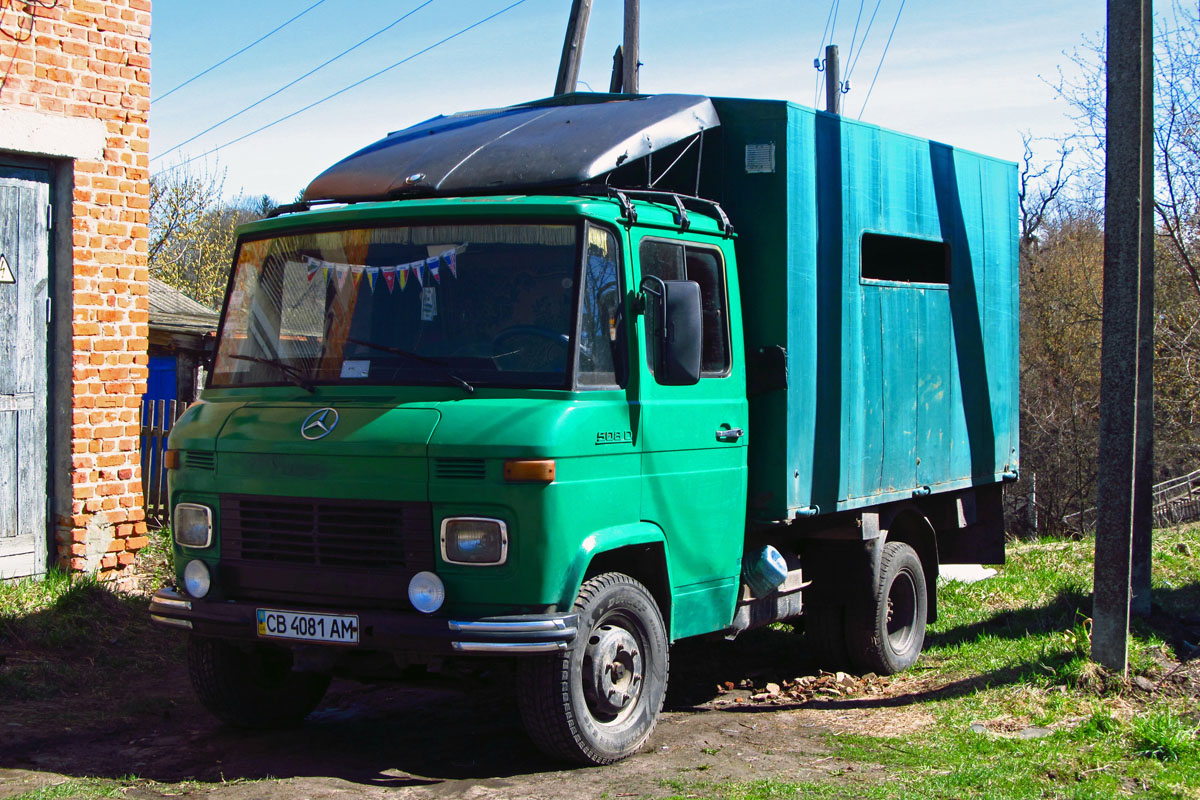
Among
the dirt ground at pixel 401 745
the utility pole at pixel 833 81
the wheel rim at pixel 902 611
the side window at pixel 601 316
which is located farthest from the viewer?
the utility pole at pixel 833 81

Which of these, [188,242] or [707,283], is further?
[188,242]

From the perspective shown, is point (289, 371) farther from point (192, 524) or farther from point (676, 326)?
point (676, 326)

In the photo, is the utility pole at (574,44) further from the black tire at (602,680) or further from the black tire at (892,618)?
the black tire at (602,680)

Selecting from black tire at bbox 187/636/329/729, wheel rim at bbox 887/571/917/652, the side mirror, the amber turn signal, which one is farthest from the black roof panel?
wheel rim at bbox 887/571/917/652

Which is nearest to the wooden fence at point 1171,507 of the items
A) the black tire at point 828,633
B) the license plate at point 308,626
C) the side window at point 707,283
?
the black tire at point 828,633

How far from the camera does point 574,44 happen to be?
13516mm

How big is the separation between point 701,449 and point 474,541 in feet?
4.72

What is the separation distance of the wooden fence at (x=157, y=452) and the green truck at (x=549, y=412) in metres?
4.43

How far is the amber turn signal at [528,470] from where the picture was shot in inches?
187

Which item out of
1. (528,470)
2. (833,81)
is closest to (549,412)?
(528,470)

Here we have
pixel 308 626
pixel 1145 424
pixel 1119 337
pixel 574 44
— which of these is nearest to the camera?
pixel 308 626

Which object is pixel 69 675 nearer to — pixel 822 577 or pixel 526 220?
pixel 526 220

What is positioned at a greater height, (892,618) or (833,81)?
(833,81)

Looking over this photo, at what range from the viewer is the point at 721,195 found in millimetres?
6422
